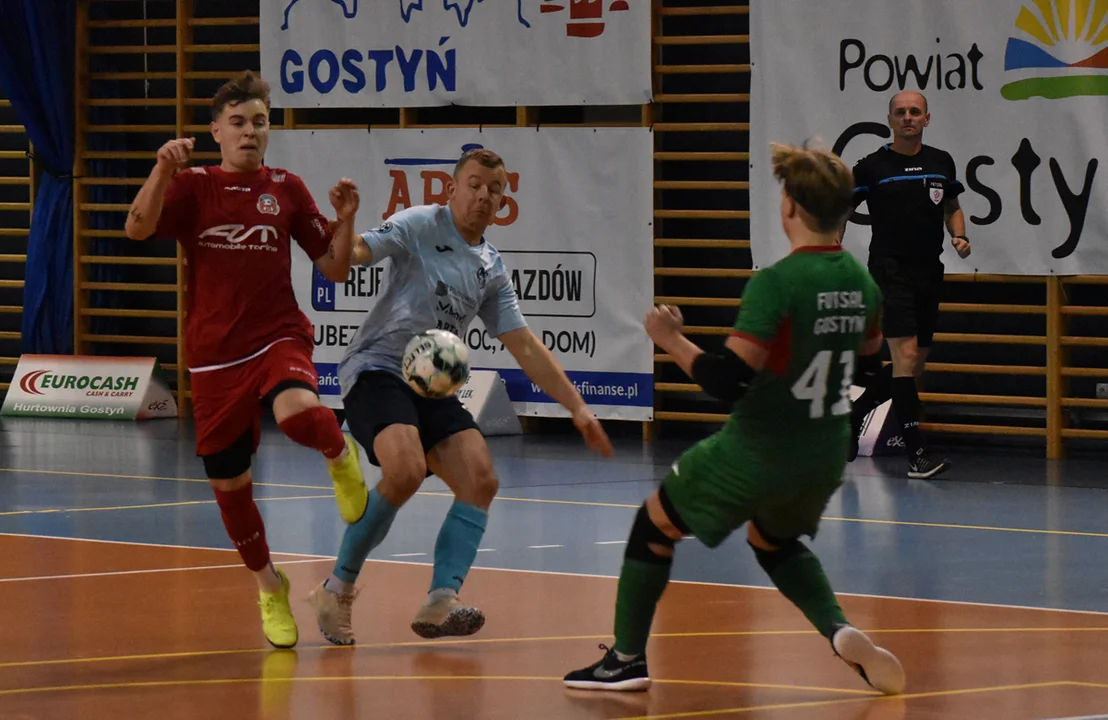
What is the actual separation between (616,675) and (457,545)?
93 centimetres

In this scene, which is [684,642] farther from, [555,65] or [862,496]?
[555,65]

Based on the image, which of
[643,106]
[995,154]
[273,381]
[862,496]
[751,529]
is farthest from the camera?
[643,106]

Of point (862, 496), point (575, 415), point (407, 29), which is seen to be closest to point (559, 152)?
point (407, 29)

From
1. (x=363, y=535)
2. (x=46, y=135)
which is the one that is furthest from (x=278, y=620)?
Result: (x=46, y=135)

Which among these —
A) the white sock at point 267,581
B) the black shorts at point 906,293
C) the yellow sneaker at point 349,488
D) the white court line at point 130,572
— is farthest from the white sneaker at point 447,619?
the black shorts at point 906,293

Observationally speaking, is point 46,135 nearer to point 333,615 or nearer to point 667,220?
point 667,220

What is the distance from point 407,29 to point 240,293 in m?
7.35

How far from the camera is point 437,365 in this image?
5531mm

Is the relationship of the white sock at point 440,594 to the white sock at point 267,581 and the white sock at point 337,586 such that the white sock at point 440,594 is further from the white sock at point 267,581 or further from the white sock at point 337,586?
the white sock at point 267,581

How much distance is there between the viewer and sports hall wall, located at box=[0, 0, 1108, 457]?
1144 centimetres

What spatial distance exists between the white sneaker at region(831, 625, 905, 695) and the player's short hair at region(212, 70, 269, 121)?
235cm

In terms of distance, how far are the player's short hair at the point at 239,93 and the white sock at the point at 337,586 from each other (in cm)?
143

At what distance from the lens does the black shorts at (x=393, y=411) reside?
5.61 m

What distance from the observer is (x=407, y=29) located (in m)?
12.7
